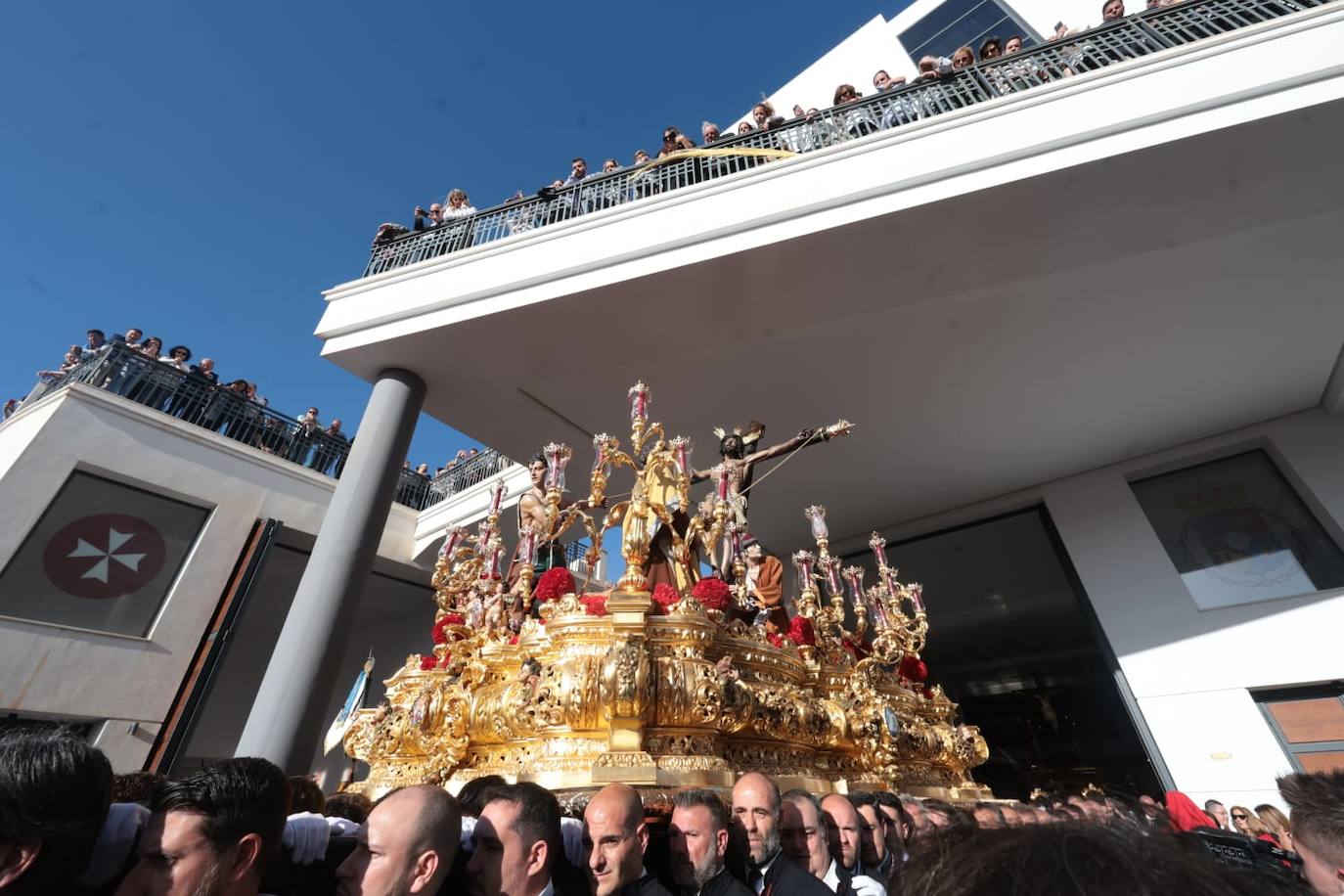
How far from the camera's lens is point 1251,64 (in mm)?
4578

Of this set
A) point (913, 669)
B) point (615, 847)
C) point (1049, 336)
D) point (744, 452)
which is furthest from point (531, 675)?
point (1049, 336)

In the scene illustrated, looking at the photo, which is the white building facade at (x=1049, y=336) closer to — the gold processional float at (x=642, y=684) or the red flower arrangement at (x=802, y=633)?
the gold processional float at (x=642, y=684)

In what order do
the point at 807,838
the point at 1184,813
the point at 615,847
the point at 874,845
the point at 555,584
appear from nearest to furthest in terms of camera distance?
the point at 615,847 < the point at 807,838 < the point at 874,845 < the point at 555,584 < the point at 1184,813

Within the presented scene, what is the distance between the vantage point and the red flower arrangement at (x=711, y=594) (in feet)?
11.4

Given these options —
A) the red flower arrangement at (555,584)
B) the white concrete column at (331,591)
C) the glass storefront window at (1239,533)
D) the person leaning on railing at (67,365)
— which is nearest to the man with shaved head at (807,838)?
the red flower arrangement at (555,584)

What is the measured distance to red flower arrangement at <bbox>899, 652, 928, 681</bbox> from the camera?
569 cm

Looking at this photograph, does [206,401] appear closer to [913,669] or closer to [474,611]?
[474,611]

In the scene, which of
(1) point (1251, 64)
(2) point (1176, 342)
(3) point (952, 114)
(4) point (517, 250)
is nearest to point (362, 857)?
(4) point (517, 250)

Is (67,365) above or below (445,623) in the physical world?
above

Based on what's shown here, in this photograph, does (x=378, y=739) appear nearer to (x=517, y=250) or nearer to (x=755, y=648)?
(x=755, y=648)

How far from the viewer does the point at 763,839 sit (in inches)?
87.4

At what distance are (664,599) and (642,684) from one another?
2.14 ft

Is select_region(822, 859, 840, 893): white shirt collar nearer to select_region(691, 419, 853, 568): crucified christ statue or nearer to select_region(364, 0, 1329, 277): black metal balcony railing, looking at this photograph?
select_region(691, 419, 853, 568): crucified christ statue

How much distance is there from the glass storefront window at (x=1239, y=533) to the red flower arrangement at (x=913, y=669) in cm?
413
